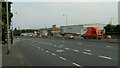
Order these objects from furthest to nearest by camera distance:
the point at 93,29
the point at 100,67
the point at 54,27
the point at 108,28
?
the point at 54,27
the point at 108,28
the point at 93,29
the point at 100,67

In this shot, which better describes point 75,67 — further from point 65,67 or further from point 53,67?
point 53,67

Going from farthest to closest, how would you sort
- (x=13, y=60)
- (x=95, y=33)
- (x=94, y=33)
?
(x=94, y=33) < (x=95, y=33) < (x=13, y=60)

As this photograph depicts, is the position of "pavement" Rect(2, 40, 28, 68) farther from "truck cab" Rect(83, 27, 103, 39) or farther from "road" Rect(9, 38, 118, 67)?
"truck cab" Rect(83, 27, 103, 39)

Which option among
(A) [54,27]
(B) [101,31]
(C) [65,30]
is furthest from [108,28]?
(A) [54,27]

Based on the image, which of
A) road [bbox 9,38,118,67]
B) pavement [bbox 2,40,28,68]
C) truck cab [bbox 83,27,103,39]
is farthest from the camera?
truck cab [bbox 83,27,103,39]

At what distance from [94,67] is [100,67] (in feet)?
0.97

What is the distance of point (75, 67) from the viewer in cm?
955

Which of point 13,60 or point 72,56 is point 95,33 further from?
point 13,60

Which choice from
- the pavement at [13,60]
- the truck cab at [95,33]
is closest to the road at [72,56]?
the pavement at [13,60]

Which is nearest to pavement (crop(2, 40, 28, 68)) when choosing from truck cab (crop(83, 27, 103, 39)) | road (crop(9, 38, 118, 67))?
road (crop(9, 38, 118, 67))

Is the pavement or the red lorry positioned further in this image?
the red lorry

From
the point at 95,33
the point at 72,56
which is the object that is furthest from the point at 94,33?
the point at 72,56

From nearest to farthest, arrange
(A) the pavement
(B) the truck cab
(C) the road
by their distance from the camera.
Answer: (C) the road, (A) the pavement, (B) the truck cab

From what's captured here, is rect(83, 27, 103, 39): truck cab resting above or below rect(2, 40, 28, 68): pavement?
above
